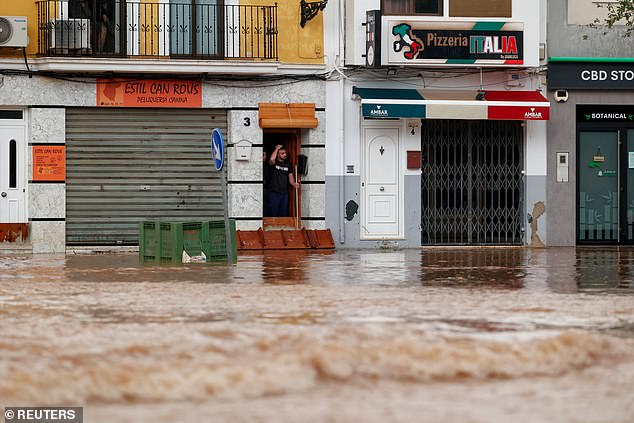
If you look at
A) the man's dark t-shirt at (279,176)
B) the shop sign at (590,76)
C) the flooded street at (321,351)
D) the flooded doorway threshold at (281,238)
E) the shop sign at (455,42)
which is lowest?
the flooded street at (321,351)

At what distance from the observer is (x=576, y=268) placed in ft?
62.4

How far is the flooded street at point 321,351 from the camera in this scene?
6363 mm

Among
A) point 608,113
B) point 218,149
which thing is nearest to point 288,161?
point 608,113

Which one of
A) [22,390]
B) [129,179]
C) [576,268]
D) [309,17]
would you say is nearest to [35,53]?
[129,179]

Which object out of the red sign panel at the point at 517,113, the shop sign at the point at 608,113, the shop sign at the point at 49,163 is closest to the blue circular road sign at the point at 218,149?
the shop sign at the point at 49,163

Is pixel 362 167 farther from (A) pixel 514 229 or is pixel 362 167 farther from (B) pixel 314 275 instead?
(B) pixel 314 275

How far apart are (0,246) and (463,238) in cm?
947

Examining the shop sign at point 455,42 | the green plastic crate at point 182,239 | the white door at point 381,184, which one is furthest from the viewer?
the white door at point 381,184

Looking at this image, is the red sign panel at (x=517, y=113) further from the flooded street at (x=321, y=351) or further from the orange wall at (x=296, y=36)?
the flooded street at (x=321, y=351)

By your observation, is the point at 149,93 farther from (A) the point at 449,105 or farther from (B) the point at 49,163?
(A) the point at 449,105

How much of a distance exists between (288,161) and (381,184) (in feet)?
6.52

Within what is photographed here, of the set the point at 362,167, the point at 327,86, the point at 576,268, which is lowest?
the point at 576,268

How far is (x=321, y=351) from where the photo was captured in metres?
7.79

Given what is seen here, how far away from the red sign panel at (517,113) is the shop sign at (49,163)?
8.60 meters
